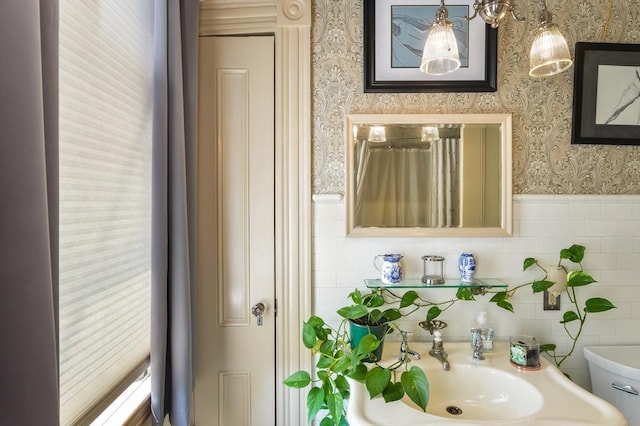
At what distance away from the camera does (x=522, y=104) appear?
129 centimetres

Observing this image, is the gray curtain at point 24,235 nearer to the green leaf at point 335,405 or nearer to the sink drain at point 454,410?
the green leaf at point 335,405

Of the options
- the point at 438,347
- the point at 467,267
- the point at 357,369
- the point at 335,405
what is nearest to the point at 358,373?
the point at 357,369

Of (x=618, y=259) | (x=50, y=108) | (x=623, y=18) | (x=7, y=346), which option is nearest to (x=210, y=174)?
(x=50, y=108)

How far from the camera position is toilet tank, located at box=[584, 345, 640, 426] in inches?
43.3

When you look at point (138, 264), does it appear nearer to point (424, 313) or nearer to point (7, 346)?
point (7, 346)

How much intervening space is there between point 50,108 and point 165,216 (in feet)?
1.58

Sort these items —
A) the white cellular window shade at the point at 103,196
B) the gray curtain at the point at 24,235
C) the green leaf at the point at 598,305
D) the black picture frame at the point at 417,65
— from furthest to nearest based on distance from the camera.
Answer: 1. the black picture frame at the point at 417,65
2. the green leaf at the point at 598,305
3. the white cellular window shade at the point at 103,196
4. the gray curtain at the point at 24,235

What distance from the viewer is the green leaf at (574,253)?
122 cm

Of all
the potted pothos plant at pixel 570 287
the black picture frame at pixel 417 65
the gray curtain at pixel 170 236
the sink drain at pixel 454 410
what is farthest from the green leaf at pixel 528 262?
the gray curtain at pixel 170 236

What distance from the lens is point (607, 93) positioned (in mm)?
1306

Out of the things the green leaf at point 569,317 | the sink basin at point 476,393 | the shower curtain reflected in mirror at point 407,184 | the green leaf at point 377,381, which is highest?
the shower curtain reflected in mirror at point 407,184

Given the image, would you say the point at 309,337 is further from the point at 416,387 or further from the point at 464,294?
the point at 464,294

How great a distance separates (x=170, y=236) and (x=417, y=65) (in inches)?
46.3

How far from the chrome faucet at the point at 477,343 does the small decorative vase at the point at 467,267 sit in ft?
0.66
